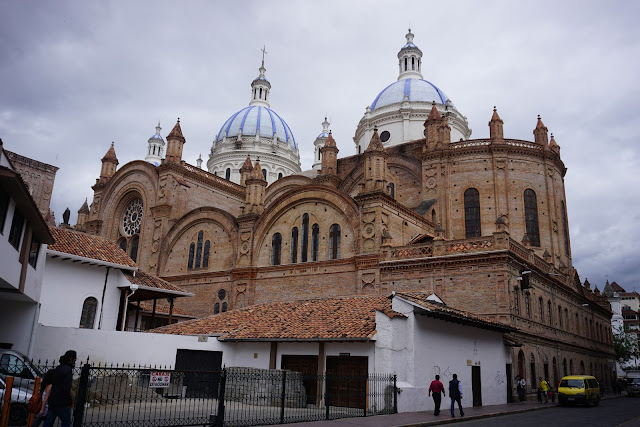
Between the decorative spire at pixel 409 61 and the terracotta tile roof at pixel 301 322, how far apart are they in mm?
36801

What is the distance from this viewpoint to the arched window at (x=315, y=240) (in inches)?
1332

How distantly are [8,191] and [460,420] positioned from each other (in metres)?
15.7

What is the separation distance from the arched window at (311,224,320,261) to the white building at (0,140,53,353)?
1759cm

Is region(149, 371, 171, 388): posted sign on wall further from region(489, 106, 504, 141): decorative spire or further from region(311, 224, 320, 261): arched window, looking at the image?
region(489, 106, 504, 141): decorative spire

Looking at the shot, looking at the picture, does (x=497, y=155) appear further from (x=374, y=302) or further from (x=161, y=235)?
(x=161, y=235)

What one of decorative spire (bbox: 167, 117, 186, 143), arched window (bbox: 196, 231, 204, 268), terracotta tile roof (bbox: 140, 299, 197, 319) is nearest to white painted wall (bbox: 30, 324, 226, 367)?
terracotta tile roof (bbox: 140, 299, 197, 319)

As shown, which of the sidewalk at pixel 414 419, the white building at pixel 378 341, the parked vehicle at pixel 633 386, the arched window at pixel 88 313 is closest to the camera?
the sidewalk at pixel 414 419

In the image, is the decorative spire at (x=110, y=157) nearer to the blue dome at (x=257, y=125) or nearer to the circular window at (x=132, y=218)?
the circular window at (x=132, y=218)

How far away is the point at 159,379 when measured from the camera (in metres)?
14.1

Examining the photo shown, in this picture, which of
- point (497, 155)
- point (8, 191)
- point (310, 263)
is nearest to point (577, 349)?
point (497, 155)

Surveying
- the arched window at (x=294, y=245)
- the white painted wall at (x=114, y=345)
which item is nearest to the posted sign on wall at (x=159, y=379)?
the white painted wall at (x=114, y=345)

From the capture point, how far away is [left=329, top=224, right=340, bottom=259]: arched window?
32.8 metres

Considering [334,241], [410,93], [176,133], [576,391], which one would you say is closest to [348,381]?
[576,391]

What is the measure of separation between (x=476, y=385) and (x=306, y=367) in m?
7.94
